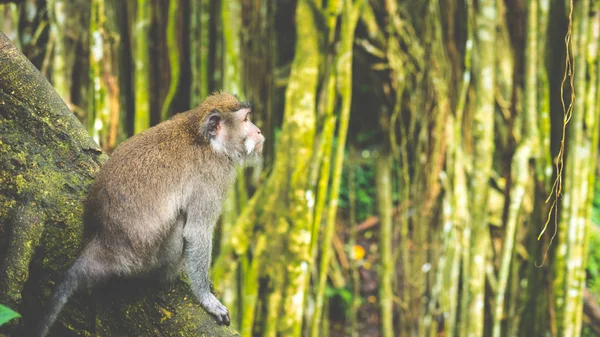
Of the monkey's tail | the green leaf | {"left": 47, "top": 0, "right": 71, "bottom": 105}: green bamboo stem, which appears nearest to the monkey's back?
the monkey's tail

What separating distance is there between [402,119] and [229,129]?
269 cm

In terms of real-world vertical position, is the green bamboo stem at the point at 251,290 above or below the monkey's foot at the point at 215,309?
below

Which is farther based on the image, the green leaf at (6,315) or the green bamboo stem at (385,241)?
the green bamboo stem at (385,241)

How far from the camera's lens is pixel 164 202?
7.97 ft

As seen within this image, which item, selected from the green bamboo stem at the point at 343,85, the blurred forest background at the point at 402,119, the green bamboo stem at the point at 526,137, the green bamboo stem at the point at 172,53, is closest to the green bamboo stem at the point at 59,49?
the blurred forest background at the point at 402,119

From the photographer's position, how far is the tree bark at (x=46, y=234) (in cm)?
199

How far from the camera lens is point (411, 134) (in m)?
5.16

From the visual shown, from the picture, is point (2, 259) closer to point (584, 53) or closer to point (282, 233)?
point (282, 233)

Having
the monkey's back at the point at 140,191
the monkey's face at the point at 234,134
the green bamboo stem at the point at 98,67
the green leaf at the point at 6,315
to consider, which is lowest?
the green leaf at the point at 6,315

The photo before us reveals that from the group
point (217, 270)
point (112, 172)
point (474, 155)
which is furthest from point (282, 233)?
point (112, 172)

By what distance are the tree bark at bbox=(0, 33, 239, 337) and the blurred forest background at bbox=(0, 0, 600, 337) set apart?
2074 millimetres

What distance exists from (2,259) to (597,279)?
572 centimetres

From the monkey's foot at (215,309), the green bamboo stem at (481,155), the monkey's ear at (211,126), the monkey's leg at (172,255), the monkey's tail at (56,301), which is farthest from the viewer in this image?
the green bamboo stem at (481,155)

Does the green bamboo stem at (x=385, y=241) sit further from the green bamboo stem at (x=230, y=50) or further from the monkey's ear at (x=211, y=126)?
the monkey's ear at (x=211, y=126)
